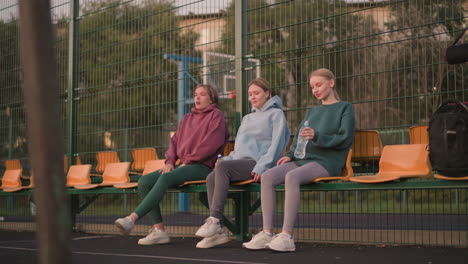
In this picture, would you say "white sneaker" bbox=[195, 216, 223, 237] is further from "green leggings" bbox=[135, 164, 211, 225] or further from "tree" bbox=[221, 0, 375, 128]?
"tree" bbox=[221, 0, 375, 128]

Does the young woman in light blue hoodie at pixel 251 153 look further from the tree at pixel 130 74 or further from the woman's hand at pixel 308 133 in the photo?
the tree at pixel 130 74

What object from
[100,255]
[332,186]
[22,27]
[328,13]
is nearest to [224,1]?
[328,13]

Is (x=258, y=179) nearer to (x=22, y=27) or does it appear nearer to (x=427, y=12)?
(x=427, y=12)

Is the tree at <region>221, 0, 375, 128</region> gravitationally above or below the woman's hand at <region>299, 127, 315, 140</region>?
above

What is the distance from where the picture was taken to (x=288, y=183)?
14.9ft

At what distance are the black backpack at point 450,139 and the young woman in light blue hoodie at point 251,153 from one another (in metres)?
1.44

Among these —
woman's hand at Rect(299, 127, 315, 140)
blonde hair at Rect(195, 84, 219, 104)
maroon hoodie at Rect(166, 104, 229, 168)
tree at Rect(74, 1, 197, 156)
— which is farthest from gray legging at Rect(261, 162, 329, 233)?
tree at Rect(74, 1, 197, 156)

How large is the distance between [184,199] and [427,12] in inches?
276

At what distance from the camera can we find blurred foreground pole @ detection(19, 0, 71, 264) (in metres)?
1.03

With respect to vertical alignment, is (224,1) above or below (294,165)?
above

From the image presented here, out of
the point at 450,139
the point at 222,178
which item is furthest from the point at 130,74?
the point at 450,139

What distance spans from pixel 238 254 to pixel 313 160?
92cm

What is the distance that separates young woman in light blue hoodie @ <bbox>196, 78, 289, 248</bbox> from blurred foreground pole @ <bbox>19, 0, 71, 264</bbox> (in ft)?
12.2

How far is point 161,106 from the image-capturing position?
7.01m
